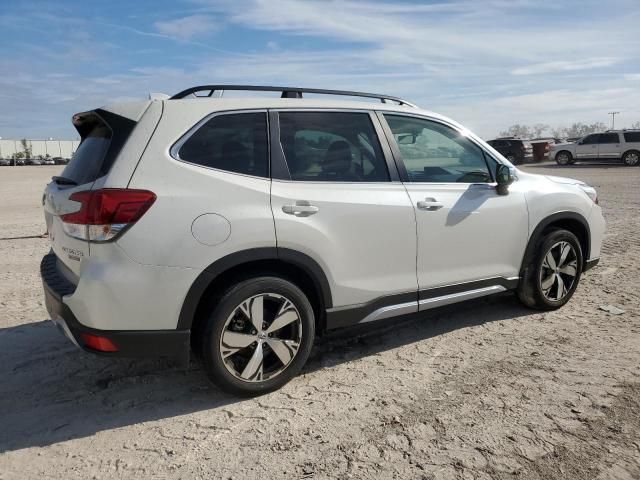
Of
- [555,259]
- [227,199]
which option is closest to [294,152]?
[227,199]

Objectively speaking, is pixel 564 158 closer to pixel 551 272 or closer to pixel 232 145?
pixel 551 272

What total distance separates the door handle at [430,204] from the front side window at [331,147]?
317 millimetres

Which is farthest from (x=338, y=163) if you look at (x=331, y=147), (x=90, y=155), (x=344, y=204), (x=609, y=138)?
(x=609, y=138)

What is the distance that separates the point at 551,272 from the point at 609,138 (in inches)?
1118

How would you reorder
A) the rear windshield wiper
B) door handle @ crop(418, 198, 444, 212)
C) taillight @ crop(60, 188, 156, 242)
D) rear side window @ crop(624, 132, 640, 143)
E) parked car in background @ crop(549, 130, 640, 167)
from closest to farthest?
taillight @ crop(60, 188, 156, 242)
the rear windshield wiper
door handle @ crop(418, 198, 444, 212)
rear side window @ crop(624, 132, 640, 143)
parked car in background @ crop(549, 130, 640, 167)

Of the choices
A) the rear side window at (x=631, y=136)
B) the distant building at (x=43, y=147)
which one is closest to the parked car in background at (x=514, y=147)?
the rear side window at (x=631, y=136)

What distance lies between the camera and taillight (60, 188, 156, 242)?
9.31ft

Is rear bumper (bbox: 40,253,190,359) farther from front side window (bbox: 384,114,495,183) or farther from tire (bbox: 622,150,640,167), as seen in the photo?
tire (bbox: 622,150,640,167)

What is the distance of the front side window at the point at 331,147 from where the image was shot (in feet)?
11.4

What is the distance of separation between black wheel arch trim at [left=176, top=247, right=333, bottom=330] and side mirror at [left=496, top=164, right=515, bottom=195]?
1.78 m

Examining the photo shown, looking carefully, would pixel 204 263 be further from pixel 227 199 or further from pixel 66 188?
pixel 66 188

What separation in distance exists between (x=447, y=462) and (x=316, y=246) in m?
1.43

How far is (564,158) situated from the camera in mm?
31266

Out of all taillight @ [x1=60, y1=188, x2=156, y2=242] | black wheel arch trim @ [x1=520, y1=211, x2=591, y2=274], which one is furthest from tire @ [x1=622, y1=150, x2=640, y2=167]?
taillight @ [x1=60, y1=188, x2=156, y2=242]
